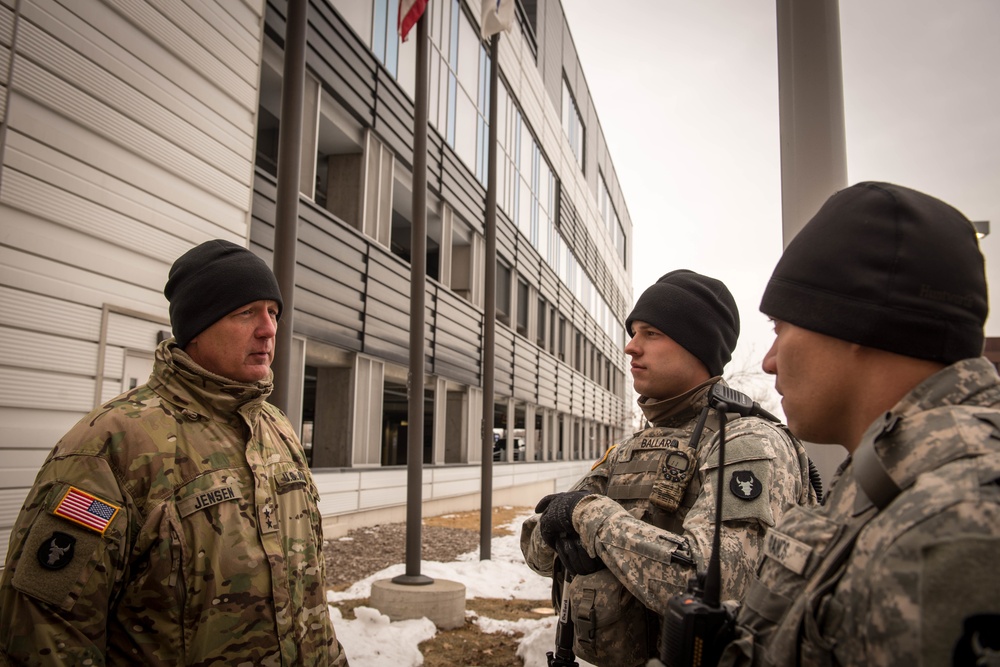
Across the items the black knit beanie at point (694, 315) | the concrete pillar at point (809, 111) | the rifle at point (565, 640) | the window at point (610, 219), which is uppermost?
the window at point (610, 219)

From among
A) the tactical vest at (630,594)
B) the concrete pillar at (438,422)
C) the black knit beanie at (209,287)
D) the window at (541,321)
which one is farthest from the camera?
the window at (541,321)

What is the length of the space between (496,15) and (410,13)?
8.09 ft

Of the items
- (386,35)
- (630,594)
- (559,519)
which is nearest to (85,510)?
(559,519)

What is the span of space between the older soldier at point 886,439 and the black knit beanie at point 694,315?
1262mm

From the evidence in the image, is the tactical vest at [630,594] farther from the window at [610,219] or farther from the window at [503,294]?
the window at [610,219]

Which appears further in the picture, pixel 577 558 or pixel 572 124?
pixel 572 124

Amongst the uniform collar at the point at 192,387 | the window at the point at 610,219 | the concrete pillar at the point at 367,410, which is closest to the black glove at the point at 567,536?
the uniform collar at the point at 192,387

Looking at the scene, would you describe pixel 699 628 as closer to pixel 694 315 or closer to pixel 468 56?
pixel 694 315

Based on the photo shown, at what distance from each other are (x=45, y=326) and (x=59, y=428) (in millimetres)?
818

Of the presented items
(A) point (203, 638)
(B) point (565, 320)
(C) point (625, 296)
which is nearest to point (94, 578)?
(A) point (203, 638)

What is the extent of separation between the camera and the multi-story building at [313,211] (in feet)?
18.1

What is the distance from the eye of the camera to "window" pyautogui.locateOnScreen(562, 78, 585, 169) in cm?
3359

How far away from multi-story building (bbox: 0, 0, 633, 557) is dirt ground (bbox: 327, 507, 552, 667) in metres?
1.11

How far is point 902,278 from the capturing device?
47.0 inches
